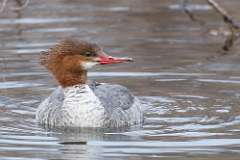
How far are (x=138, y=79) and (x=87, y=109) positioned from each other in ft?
8.27

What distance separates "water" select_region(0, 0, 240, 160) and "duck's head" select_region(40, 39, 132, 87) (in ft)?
2.00

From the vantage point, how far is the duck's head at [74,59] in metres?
10.5

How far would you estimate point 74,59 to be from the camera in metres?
10.5

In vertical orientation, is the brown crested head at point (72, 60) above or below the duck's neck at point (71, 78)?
above

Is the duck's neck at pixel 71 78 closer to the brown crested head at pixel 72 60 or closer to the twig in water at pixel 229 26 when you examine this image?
the brown crested head at pixel 72 60

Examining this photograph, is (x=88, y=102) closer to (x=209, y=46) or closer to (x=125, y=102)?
(x=125, y=102)

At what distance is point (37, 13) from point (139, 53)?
135 inches

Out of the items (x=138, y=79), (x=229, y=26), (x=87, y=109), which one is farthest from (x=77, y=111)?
(x=229, y=26)

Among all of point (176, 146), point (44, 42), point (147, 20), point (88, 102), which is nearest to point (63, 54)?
point (88, 102)

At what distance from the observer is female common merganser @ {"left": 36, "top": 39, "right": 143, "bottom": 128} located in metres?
10.4

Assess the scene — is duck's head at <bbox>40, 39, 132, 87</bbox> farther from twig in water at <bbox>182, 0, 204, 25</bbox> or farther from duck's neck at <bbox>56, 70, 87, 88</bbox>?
twig in water at <bbox>182, 0, 204, 25</bbox>

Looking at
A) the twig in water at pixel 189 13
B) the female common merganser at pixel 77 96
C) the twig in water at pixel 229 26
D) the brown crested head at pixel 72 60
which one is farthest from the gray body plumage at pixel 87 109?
the twig in water at pixel 189 13

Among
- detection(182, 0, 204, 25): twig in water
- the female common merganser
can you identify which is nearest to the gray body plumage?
the female common merganser

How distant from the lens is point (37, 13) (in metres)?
17.1
